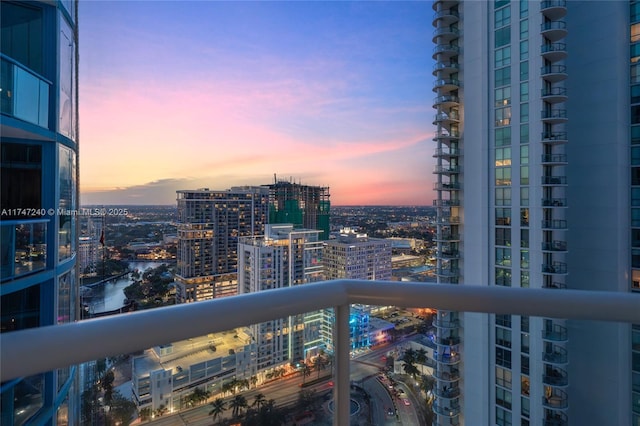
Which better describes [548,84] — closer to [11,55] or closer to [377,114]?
[377,114]

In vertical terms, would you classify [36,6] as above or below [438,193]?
above

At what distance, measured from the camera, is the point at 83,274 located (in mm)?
2557

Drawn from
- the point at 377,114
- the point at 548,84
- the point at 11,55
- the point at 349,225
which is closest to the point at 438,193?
the point at 377,114

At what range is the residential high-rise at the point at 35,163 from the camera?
1994mm

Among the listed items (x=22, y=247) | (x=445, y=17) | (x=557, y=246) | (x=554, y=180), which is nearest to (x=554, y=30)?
(x=445, y=17)

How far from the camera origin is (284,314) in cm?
64

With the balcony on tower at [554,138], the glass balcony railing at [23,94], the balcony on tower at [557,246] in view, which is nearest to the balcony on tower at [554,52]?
the balcony on tower at [554,138]

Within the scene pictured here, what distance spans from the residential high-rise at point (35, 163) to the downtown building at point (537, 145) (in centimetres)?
273

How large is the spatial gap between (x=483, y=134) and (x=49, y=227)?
18.7ft

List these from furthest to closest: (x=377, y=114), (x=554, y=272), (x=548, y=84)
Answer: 1. (x=377, y=114)
2. (x=548, y=84)
3. (x=554, y=272)

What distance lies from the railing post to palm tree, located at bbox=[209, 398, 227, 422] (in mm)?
256

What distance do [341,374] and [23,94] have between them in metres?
2.41

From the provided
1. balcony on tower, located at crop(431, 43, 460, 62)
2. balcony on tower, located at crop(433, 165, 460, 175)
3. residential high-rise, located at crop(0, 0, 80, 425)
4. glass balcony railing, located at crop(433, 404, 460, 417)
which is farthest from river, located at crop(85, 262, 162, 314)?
balcony on tower, located at crop(431, 43, 460, 62)

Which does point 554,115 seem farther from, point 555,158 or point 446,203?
point 446,203
